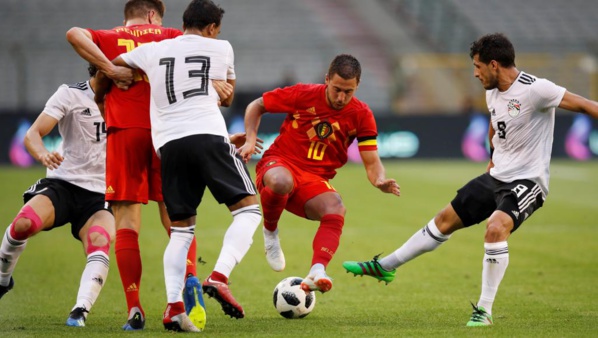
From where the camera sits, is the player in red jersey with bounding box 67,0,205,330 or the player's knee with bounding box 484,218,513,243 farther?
the player's knee with bounding box 484,218,513,243

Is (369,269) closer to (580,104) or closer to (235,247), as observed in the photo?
(235,247)

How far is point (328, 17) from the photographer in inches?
1351

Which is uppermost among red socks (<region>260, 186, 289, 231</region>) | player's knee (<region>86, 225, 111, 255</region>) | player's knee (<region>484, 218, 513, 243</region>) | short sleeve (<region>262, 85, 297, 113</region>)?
short sleeve (<region>262, 85, 297, 113</region>)

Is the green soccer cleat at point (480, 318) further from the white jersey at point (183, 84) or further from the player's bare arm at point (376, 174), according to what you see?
the white jersey at point (183, 84)

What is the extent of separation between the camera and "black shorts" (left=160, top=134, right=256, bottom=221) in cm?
675

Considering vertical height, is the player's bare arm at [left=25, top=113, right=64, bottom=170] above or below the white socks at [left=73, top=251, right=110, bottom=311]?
above

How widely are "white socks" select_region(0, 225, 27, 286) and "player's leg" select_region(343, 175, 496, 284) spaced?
2701 mm

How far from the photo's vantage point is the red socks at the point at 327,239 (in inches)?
295

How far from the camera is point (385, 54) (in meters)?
33.5

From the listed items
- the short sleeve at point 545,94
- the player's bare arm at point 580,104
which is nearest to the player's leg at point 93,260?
the short sleeve at point 545,94

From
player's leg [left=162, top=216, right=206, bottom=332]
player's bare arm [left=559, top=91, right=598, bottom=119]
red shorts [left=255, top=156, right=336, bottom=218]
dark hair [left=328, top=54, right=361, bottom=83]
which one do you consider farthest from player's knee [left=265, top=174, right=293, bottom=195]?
player's bare arm [left=559, top=91, right=598, bottom=119]

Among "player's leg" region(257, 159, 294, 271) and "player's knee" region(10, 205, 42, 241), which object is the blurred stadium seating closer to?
"player's leg" region(257, 159, 294, 271)

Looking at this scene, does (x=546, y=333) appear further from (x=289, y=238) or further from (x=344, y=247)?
(x=289, y=238)

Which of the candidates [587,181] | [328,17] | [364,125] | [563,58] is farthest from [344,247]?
[328,17]
